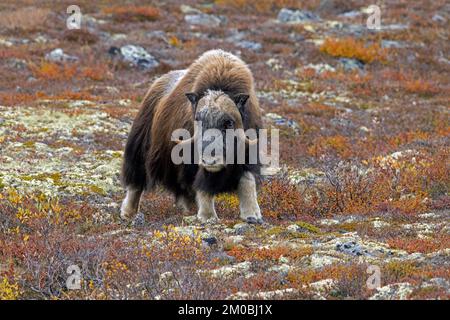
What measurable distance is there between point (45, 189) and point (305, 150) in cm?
512

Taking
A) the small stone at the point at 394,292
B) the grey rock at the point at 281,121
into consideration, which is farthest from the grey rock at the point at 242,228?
the grey rock at the point at 281,121

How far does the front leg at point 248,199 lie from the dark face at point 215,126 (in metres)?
0.44

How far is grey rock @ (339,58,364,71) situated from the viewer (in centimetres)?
1998

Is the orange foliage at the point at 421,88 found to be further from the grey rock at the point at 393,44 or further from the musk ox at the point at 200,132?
the musk ox at the point at 200,132

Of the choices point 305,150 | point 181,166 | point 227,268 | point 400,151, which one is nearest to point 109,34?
point 305,150

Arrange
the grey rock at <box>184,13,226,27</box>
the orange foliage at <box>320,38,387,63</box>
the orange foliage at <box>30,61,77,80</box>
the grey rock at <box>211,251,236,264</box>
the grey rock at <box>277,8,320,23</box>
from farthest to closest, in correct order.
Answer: the grey rock at <box>277,8,320,23</box> → the grey rock at <box>184,13,226,27</box> → the orange foliage at <box>320,38,387,63</box> → the orange foliage at <box>30,61,77,80</box> → the grey rock at <box>211,251,236,264</box>

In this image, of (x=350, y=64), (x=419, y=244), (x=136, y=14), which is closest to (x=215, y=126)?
(x=419, y=244)

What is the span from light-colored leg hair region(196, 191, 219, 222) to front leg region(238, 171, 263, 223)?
32 centimetres

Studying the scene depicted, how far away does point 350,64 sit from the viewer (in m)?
20.2

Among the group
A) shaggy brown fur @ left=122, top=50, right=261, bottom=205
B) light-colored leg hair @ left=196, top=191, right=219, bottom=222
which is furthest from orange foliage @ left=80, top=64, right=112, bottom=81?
light-colored leg hair @ left=196, top=191, right=219, bottom=222

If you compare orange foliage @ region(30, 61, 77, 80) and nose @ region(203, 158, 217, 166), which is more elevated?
nose @ region(203, 158, 217, 166)

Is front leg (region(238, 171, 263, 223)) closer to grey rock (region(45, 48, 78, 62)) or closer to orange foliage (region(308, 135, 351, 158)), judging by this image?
orange foliage (region(308, 135, 351, 158))

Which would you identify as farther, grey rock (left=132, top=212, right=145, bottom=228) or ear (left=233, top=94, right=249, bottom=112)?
grey rock (left=132, top=212, right=145, bottom=228)

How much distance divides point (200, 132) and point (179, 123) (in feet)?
3.13
